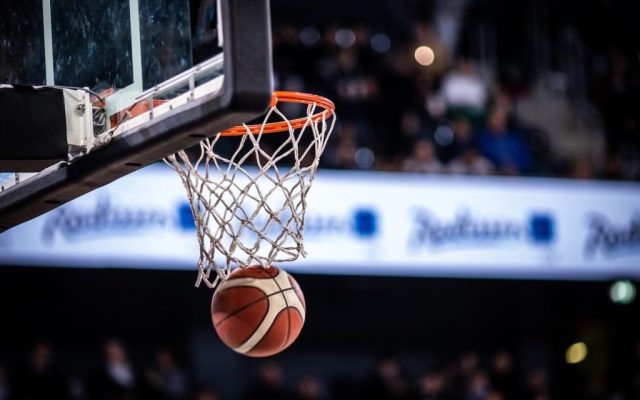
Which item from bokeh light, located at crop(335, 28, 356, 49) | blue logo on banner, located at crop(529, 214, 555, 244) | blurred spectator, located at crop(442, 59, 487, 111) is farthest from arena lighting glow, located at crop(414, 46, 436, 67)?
blue logo on banner, located at crop(529, 214, 555, 244)

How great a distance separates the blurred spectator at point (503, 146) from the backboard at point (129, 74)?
728 cm

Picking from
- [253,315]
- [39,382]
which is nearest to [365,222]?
[39,382]

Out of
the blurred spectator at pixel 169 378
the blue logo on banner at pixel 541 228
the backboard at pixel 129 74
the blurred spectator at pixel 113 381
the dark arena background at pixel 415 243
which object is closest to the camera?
the backboard at pixel 129 74

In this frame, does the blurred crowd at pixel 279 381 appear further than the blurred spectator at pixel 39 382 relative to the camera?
Yes

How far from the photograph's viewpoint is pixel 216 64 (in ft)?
9.52

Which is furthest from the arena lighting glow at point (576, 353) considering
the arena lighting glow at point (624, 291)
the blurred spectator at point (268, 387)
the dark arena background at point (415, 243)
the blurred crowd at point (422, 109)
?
the blurred spectator at point (268, 387)

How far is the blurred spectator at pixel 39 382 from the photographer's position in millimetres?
8125

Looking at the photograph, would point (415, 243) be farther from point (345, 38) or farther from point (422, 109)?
point (345, 38)

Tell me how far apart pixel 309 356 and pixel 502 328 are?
83.9 inches

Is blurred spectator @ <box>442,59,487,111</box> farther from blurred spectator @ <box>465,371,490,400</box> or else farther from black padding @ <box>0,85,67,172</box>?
black padding @ <box>0,85,67,172</box>

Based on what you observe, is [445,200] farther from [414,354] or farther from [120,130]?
[120,130]

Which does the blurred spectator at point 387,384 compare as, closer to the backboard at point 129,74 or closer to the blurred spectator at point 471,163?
the blurred spectator at point 471,163

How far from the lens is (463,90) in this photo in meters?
11.1

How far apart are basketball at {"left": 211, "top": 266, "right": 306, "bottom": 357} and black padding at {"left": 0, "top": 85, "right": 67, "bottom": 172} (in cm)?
79
